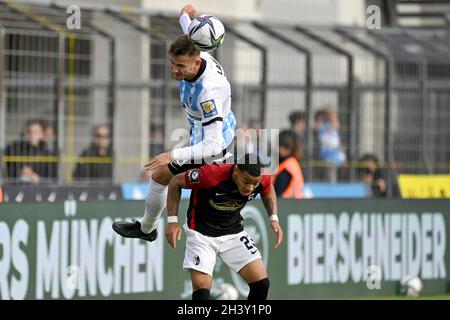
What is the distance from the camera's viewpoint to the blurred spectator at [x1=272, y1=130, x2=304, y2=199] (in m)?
19.5

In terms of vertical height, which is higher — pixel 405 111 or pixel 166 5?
pixel 166 5

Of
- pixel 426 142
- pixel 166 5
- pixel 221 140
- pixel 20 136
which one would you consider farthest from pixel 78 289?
pixel 166 5

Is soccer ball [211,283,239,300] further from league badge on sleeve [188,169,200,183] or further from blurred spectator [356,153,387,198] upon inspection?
league badge on sleeve [188,169,200,183]

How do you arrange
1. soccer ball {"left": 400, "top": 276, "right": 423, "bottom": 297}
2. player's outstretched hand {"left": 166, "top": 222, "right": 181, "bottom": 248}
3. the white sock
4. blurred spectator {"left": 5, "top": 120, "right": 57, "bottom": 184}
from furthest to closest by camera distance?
1. soccer ball {"left": 400, "top": 276, "right": 423, "bottom": 297}
2. blurred spectator {"left": 5, "top": 120, "right": 57, "bottom": 184}
3. the white sock
4. player's outstretched hand {"left": 166, "top": 222, "right": 181, "bottom": 248}

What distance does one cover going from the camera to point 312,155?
21891 millimetres

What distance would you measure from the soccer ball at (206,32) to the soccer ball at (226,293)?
5716 mm

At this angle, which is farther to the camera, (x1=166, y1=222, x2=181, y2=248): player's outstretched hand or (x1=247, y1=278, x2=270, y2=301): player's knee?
(x1=247, y1=278, x2=270, y2=301): player's knee

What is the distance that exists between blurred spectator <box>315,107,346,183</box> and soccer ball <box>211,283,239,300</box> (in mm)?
3724

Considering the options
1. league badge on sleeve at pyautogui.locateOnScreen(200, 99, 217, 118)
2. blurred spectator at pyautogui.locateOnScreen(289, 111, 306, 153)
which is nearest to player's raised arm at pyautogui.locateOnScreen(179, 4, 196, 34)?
league badge on sleeve at pyautogui.locateOnScreen(200, 99, 217, 118)

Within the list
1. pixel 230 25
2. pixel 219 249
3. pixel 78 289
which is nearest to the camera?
pixel 219 249

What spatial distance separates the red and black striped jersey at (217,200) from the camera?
46.1 ft

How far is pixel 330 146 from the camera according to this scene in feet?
71.9
